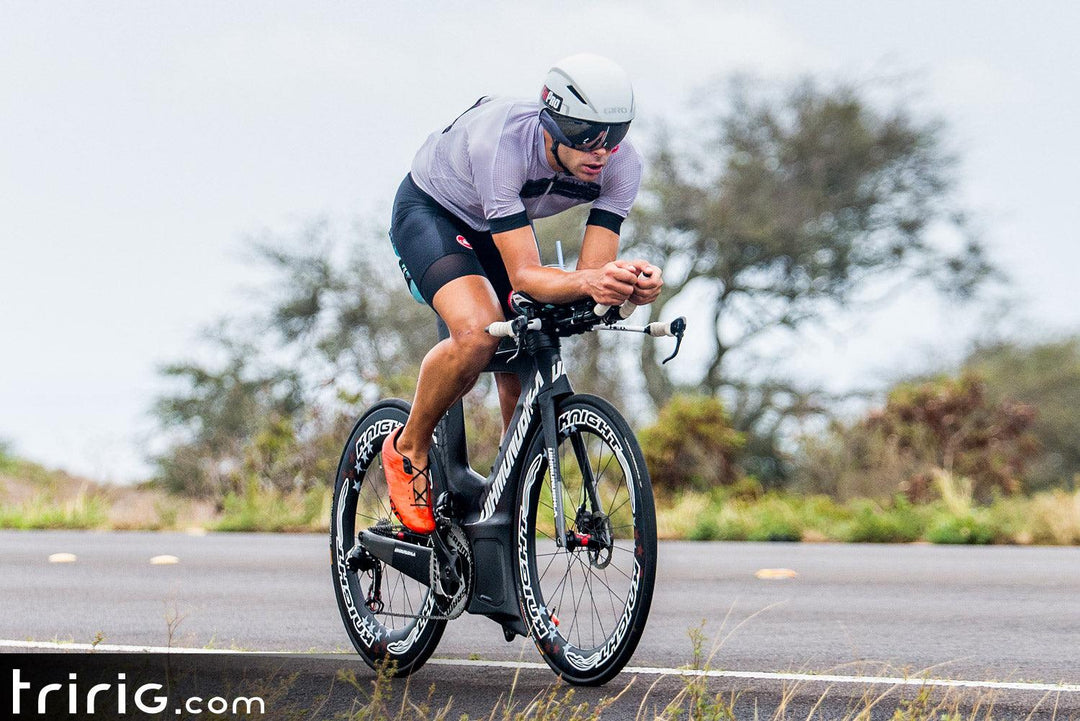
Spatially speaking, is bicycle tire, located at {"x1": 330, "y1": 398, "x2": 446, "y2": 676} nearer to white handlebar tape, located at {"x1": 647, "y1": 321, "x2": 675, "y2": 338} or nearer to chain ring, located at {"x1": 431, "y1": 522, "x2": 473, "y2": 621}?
chain ring, located at {"x1": 431, "y1": 522, "x2": 473, "y2": 621}

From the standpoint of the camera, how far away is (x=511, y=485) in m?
5.04

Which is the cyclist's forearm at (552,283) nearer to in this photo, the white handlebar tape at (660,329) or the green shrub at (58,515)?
the white handlebar tape at (660,329)

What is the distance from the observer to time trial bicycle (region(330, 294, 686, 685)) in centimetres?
464

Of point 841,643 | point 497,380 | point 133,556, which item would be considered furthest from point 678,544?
point 497,380

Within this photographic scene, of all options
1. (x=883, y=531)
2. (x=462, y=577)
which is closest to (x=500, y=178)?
(x=462, y=577)

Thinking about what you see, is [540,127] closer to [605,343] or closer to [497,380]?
[497,380]

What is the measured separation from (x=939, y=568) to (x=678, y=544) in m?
3.72

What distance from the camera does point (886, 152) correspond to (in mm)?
34969

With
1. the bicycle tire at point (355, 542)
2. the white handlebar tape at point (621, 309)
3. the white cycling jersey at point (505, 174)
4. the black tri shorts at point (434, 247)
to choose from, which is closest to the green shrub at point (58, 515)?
the bicycle tire at point (355, 542)

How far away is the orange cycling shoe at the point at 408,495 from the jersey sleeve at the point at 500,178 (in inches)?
40.3

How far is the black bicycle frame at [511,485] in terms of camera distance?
16.2ft

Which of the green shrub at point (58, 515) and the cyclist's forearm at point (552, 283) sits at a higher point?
the cyclist's forearm at point (552, 283)

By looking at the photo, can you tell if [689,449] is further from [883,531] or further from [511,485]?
[511,485]

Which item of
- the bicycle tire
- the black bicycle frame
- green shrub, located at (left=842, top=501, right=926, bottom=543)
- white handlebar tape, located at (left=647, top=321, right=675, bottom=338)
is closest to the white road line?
the bicycle tire
